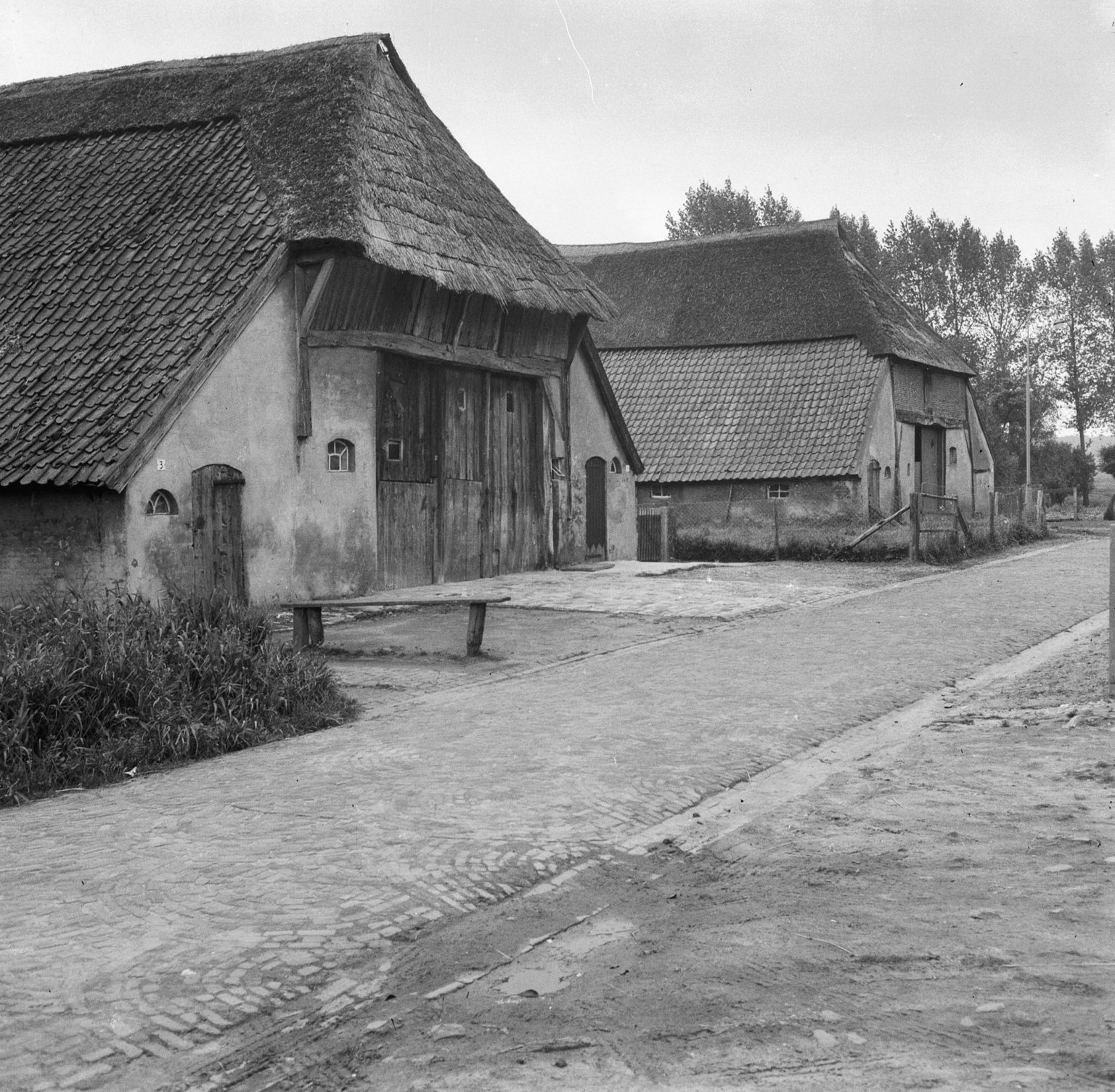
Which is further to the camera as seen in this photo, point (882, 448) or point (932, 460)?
point (932, 460)

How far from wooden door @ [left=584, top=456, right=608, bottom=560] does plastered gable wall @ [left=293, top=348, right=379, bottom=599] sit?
6.45m

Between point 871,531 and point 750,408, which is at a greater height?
point 750,408

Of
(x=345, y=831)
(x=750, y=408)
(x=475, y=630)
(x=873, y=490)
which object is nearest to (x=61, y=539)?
(x=475, y=630)

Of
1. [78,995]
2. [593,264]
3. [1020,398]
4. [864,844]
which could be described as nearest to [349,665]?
[864,844]

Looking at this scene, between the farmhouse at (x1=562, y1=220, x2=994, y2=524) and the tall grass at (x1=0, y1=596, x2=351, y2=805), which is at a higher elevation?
the farmhouse at (x1=562, y1=220, x2=994, y2=524)

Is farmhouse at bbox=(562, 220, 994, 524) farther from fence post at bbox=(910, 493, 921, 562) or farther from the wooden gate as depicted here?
the wooden gate

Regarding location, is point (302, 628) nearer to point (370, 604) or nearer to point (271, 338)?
point (370, 604)

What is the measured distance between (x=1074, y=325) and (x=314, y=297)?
60.0 metres

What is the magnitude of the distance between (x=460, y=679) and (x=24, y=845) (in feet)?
16.1

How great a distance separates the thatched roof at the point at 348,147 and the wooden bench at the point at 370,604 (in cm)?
526

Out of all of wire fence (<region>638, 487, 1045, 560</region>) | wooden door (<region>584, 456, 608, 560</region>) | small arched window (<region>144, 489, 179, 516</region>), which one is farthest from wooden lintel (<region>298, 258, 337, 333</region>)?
wire fence (<region>638, 487, 1045, 560</region>)

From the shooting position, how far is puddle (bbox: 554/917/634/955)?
4844mm

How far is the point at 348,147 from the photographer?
17203 mm

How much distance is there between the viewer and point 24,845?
6.33m
